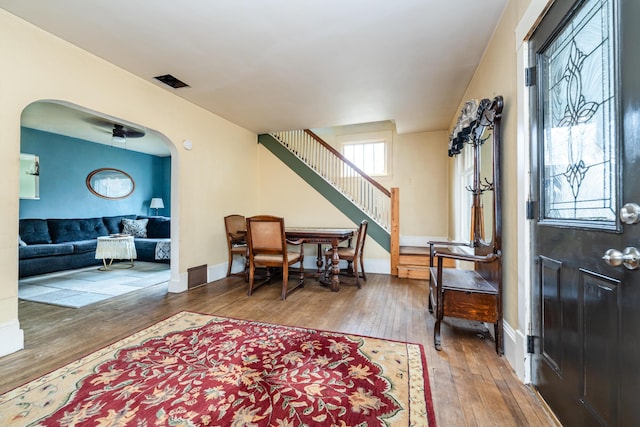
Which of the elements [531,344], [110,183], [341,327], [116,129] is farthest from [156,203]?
[531,344]

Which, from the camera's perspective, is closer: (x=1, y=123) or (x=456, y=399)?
(x=456, y=399)

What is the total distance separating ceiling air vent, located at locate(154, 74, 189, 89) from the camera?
118 inches

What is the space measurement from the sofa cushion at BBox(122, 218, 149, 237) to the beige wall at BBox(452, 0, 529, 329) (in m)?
6.82

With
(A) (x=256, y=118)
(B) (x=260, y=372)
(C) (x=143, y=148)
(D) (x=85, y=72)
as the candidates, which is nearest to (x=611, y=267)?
(B) (x=260, y=372)

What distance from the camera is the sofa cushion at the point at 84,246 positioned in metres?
4.88

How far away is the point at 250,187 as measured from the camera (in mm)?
5188

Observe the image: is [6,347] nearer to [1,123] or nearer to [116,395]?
[116,395]

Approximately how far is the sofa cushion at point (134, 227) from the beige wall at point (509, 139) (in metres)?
6.82

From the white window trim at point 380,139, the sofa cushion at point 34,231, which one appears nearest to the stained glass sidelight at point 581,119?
the white window trim at point 380,139

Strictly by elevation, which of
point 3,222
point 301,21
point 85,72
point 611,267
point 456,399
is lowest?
point 456,399

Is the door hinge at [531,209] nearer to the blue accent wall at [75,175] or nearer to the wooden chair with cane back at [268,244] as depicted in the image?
the wooden chair with cane back at [268,244]

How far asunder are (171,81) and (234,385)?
3.14 meters

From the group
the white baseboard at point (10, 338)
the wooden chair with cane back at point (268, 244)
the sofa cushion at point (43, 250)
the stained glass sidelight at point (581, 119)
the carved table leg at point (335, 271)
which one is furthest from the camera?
the sofa cushion at point (43, 250)

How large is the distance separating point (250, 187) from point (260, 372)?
3884mm
